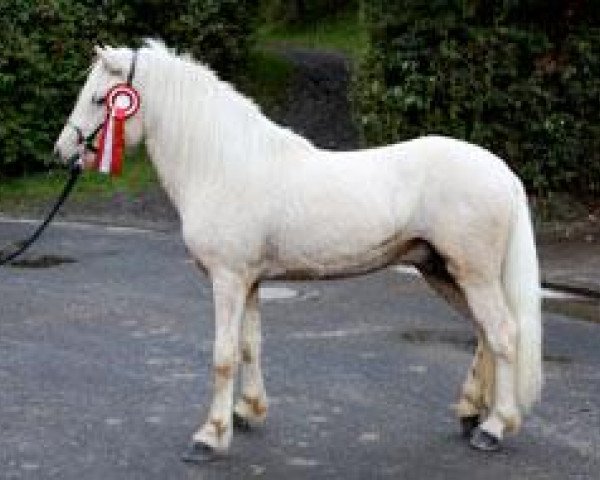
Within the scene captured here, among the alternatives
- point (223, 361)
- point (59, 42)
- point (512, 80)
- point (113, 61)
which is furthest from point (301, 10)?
A: point (223, 361)

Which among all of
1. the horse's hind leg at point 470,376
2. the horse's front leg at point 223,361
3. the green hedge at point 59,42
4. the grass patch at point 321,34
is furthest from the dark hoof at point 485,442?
the grass patch at point 321,34

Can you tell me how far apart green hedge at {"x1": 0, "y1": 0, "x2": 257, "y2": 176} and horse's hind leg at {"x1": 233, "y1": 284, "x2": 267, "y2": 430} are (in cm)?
1136

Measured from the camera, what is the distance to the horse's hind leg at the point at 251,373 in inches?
290

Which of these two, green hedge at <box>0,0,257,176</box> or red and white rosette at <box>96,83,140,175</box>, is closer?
red and white rosette at <box>96,83,140,175</box>

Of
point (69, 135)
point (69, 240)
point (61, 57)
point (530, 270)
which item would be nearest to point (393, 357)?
point (530, 270)

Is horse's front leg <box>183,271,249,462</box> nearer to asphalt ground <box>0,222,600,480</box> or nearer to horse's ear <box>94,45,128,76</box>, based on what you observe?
asphalt ground <box>0,222,600,480</box>

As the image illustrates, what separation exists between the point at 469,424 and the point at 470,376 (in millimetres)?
259

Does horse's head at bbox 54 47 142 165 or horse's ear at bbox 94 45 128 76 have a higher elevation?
horse's ear at bbox 94 45 128 76

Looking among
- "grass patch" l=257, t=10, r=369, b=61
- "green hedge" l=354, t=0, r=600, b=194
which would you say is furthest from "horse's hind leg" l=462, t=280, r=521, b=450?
"grass patch" l=257, t=10, r=369, b=61

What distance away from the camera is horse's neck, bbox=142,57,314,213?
696 cm

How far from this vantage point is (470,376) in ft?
24.3

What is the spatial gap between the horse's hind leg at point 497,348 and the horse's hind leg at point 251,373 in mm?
1153

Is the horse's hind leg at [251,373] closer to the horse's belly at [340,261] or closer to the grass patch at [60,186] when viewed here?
the horse's belly at [340,261]

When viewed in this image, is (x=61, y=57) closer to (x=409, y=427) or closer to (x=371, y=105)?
(x=371, y=105)
